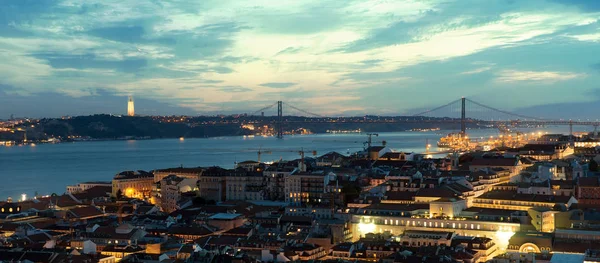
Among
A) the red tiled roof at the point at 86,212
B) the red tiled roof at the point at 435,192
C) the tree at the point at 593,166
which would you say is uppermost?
the tree at the point at 593,166

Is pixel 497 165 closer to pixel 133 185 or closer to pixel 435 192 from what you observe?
pixel 435 192

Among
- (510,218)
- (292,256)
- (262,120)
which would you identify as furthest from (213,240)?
(262,120)

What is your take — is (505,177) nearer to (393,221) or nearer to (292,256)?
(393,221)

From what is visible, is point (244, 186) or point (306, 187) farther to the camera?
point (244, 186)

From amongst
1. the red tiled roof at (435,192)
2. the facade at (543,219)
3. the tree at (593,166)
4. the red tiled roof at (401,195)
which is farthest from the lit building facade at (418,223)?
the tree at (593,166)

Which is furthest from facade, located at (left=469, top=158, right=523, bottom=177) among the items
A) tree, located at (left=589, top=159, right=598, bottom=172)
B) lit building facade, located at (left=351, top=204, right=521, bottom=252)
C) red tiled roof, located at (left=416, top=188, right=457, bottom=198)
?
lit building facade, located at (left=351, top=204, right=521, bottom=252)

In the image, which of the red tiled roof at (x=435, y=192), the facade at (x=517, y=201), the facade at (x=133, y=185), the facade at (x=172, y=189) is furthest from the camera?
the facade at (x=133, y=185)

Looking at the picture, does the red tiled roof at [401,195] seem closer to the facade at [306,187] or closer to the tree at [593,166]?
the facade at [306,187]

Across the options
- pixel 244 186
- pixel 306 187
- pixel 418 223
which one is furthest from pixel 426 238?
pixel 244 186
